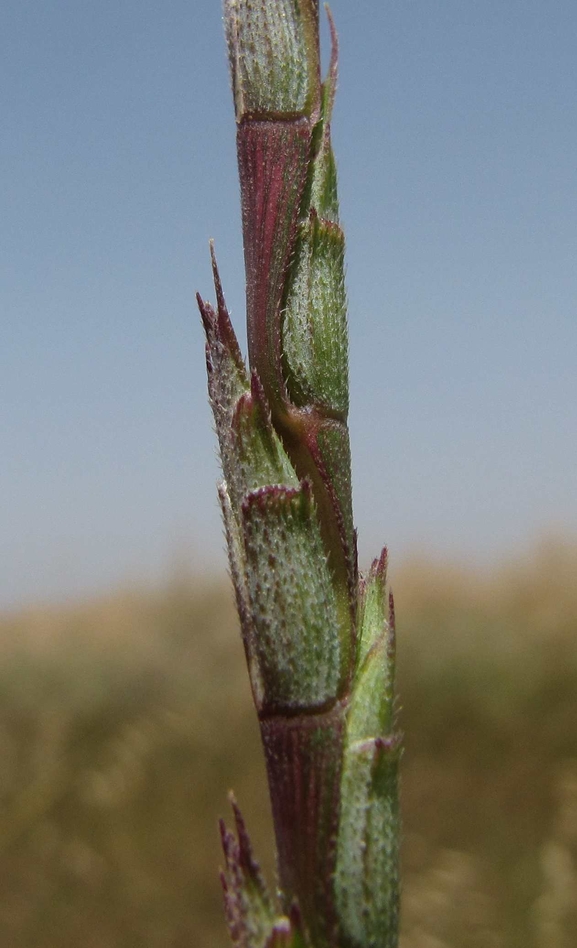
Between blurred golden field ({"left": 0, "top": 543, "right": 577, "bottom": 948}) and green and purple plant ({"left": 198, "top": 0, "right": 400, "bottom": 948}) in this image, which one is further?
blurred golden field ({"left": 0, "top": 543, "right": 577, "bottom": 948})

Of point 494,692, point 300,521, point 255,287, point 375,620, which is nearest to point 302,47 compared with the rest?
point 255,287

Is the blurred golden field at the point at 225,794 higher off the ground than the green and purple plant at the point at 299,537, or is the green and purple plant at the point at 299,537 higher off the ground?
the green and purple plant at the point at 299,537

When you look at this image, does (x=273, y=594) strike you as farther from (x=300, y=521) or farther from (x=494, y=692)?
(x=494, y=692)

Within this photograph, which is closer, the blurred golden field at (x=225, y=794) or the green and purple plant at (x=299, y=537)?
the green and purple plant at (x=299, y=537)

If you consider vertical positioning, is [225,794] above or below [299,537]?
below

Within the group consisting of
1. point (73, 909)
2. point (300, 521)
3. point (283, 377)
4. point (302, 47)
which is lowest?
point (73, 909)

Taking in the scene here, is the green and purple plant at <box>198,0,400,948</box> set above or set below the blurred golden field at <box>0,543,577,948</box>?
above

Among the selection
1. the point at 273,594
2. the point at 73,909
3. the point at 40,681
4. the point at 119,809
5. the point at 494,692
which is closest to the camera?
the point at 273,594

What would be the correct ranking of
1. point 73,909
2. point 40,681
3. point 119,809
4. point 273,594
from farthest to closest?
point 40,681
point 119,809
point 73,909
point 273,594
